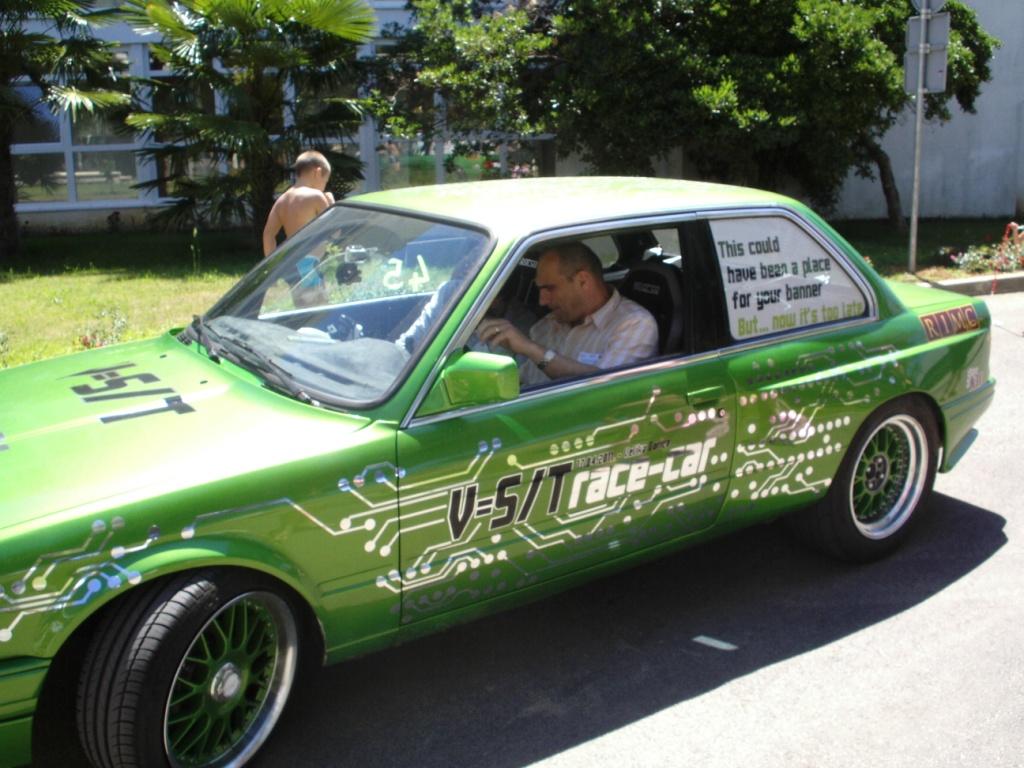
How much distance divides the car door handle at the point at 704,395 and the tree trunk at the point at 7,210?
11432 millimetres

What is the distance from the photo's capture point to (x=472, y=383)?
A: 3.27 m

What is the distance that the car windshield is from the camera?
11.2ft

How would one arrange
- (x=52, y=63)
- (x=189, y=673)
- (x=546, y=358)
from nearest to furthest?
(x=189, y=673), (x=546, y=358), (x=52, y=63)

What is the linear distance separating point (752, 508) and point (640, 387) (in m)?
0.80

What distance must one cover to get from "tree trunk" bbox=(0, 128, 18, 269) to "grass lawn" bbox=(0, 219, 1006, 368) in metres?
0.21

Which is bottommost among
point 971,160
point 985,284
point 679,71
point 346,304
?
point 985,284

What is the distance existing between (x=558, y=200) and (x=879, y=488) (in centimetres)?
192

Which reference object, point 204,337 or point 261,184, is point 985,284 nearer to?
point 261,184

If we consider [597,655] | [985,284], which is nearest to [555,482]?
[597,655]

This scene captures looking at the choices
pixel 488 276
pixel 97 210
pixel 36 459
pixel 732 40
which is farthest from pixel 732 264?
pixel 97 210

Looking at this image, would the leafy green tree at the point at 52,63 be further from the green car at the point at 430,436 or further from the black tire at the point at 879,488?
the black tire at the point at 879,488

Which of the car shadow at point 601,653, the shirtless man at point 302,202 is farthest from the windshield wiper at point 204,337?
the shirtless man at point 302,202

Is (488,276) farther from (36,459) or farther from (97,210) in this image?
(97,210)

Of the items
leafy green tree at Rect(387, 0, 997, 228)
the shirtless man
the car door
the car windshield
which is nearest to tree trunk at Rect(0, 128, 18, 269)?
leafy green tree at Rect(387, 0, 997, 228)
